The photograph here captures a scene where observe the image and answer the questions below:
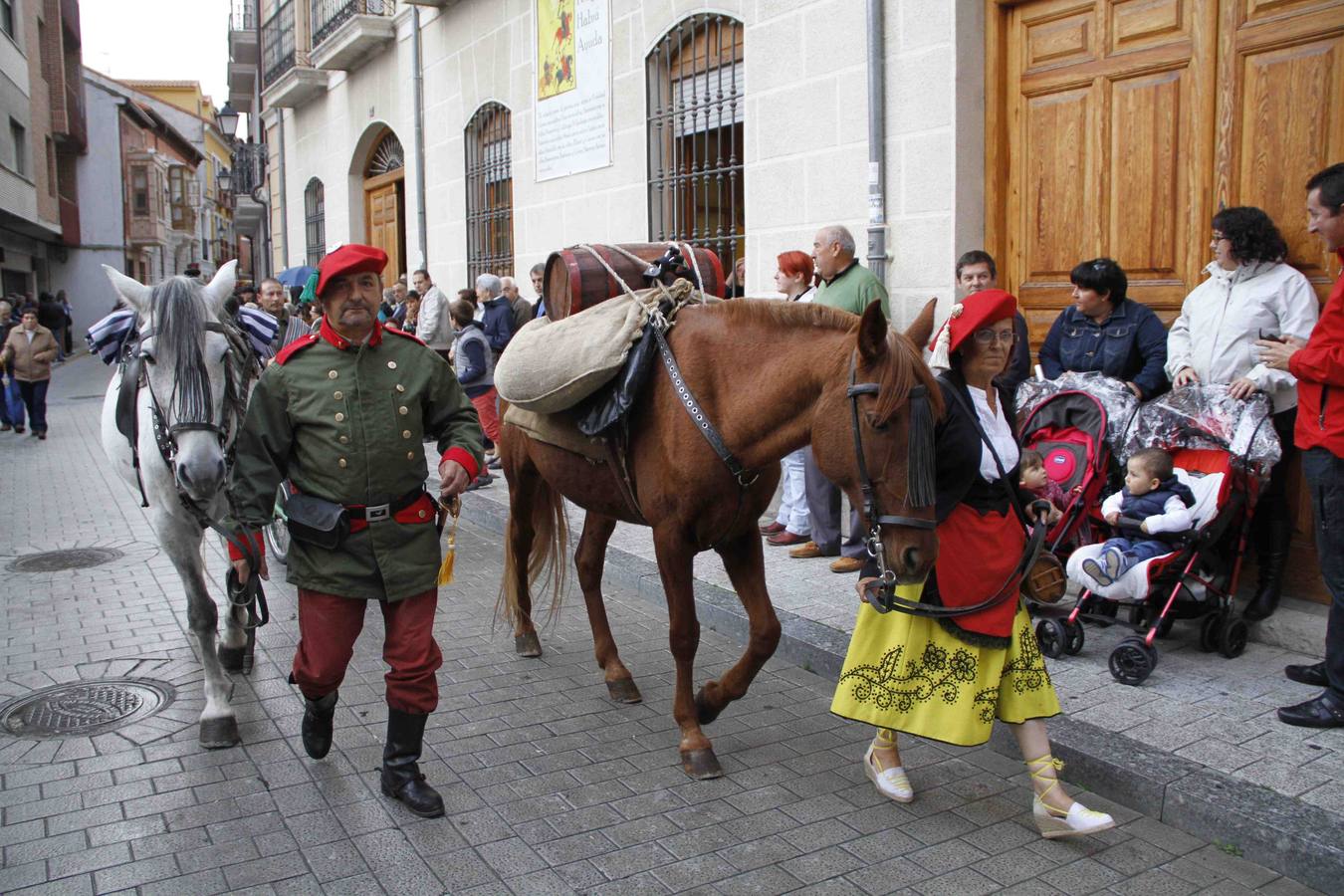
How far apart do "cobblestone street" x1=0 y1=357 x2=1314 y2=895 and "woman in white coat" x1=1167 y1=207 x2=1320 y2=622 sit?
192cm

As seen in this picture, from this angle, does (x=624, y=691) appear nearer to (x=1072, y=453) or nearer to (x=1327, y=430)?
(x=1072, y=453)

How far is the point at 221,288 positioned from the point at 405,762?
213 centimetres

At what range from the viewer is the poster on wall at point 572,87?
10.5 metres

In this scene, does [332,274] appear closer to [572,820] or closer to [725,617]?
[572,820]

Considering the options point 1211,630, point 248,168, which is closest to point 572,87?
point 1211,630

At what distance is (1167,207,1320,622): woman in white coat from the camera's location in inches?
186

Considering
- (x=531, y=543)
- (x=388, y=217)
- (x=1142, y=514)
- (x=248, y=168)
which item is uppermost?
(x=248, y=168)

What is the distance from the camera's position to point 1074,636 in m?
4.73

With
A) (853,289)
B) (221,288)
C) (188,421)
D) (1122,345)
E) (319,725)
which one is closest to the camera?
(319,725)

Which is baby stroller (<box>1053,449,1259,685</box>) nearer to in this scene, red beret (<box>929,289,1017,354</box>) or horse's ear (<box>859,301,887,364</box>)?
red beret (<box>929,289,1017,354</box>)

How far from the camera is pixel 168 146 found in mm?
58531

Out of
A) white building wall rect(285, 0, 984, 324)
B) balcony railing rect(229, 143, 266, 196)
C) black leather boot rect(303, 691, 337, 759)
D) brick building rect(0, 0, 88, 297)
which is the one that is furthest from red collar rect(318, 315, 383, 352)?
balcony railing rect(229, 143, 266, 196)

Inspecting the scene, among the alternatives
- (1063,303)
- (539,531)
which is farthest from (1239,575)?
(539,531)

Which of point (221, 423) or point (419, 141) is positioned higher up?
point (419, 141)
